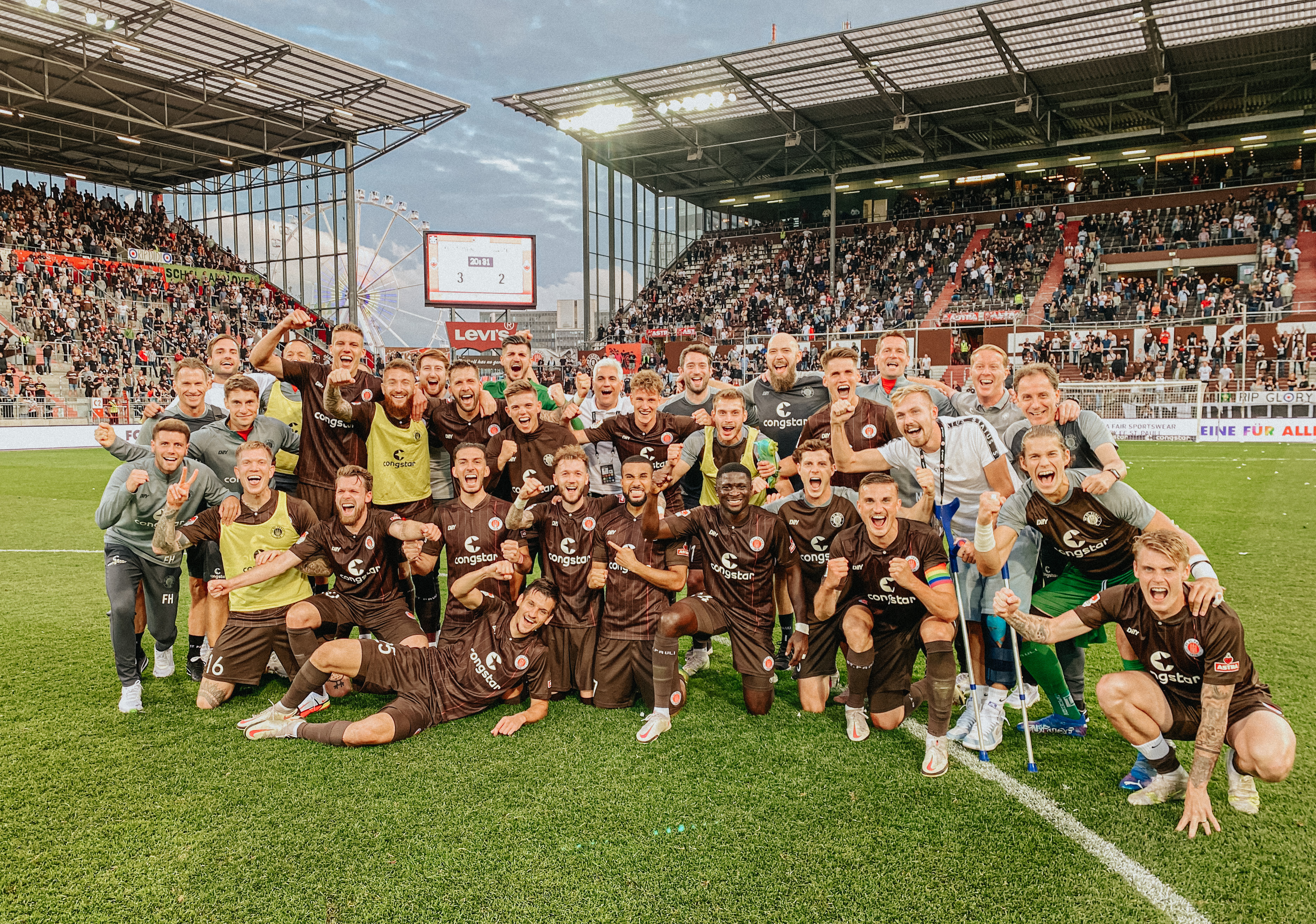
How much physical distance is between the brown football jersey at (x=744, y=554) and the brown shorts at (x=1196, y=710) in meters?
2.19

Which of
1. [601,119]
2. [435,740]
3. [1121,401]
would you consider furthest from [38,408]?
[1121,401]

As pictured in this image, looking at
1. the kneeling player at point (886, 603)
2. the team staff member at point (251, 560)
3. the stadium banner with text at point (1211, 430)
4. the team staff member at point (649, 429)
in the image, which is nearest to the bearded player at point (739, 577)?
the kneeling player at point (886, 603)

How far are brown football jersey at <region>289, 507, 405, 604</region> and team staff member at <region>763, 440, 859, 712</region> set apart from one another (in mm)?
2751

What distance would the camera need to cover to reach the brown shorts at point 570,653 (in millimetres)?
5199

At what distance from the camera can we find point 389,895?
3.16 meters

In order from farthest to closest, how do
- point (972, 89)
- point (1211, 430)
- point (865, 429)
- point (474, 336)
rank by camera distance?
point (474, 336) < point (972, 89) < point (1211, 430) < point (865, 429)

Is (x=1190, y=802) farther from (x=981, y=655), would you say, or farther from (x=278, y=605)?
(x=278, y=605)

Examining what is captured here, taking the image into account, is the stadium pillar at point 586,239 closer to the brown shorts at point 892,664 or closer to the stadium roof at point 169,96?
the stadium roof at point 169,96

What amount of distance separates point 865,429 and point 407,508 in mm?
3664

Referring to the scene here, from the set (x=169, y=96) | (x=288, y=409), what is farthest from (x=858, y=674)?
(x=169, y=96)

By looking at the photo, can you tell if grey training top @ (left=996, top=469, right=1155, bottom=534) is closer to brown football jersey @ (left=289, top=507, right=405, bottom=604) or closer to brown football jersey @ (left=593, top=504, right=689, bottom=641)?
brown football jersey @ (left=593, top=504, right=689, bottom=641)

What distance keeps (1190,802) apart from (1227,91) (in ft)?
115

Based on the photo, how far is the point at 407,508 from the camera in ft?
20.7

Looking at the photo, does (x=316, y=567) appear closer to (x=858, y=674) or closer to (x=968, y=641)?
(x=858, y=674)
